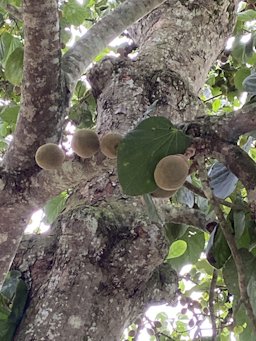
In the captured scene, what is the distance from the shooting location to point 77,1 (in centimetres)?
238

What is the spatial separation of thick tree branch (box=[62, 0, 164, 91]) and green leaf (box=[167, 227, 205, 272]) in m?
0.76

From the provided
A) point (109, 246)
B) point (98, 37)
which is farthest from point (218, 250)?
point (98, 37)

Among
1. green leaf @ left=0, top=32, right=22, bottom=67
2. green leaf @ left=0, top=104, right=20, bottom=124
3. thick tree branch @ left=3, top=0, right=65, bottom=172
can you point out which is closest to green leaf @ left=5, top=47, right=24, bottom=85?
green leaf @ left=0, top=104, right=20, bottom=124

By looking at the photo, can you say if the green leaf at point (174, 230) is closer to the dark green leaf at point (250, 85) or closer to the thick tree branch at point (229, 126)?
the dark green leaf at point (250, 85)

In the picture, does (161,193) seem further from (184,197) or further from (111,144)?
(184,197)

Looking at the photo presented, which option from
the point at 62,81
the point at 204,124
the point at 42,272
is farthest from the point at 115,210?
the point at 204,124

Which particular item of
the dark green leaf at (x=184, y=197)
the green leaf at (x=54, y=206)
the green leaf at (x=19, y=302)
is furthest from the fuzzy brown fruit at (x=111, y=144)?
the green leaf at (x=54, y=206)

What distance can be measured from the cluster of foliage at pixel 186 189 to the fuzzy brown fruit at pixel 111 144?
6cm

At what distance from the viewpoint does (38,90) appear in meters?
1.28

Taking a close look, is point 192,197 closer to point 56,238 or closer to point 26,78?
point 56,238

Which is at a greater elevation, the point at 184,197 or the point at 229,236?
the point at 229,236

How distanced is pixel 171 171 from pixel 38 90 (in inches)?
18.0

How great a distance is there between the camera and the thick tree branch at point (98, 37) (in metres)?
1.45

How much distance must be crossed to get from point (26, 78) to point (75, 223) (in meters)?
0.37
